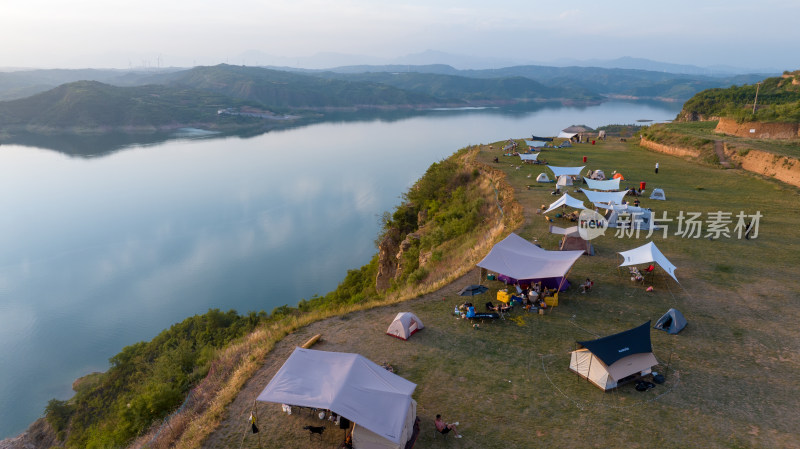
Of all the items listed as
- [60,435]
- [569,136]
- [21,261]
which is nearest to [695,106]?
[569,136]

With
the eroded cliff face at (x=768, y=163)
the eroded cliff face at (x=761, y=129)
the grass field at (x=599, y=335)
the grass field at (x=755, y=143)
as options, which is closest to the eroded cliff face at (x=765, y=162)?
the eroded cliff face at (x=768, y=163)

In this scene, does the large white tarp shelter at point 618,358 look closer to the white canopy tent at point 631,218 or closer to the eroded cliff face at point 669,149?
the white canopy tent at point 631,218

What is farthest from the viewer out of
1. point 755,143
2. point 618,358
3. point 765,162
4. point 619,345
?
point 755,143

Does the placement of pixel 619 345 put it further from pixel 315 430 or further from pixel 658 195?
pixel 658 195

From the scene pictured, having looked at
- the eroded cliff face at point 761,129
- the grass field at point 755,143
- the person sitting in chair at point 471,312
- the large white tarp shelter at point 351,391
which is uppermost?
the eroded cliff face at point 761,129

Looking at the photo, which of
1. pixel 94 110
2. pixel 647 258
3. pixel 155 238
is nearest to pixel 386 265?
pixel 647 258

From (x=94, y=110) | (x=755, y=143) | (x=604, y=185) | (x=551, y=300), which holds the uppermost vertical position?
(x=94, y=110)

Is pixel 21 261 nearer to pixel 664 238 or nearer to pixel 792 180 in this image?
pixel 664 238
